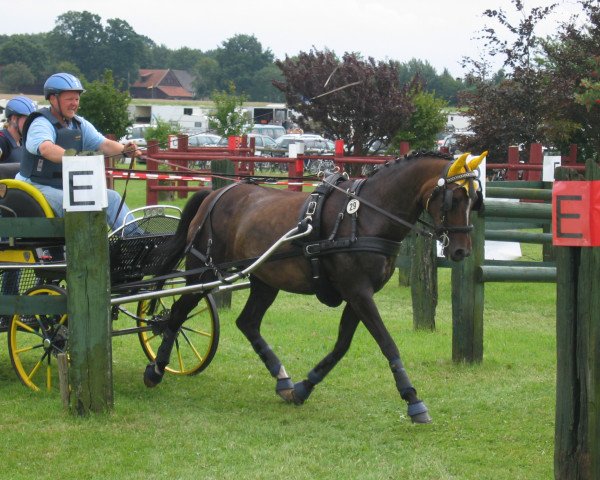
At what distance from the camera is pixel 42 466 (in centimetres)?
620

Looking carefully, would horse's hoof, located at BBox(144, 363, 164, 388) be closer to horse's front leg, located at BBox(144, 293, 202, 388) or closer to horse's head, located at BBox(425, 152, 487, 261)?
horse's front leg, located at BBox(144, 293, 202, 388)

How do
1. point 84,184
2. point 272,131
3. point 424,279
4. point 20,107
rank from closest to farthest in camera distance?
1. point 84,184
2. point 20,107
3. point 424,279
4. point 272,131

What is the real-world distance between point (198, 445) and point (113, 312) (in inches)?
89.8

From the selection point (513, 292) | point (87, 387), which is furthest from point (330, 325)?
point (87, 387)

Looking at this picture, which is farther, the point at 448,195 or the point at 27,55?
the point at 27,55

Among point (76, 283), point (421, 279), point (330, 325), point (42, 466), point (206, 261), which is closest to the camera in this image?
point (42, 466)

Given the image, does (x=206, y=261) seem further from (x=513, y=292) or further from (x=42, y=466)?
(x=513, y=292)

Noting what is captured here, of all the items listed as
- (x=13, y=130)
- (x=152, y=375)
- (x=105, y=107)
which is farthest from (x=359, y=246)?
(x=105, y=107)

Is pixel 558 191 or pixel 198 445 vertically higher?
pixel 558 191

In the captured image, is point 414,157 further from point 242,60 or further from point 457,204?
point 242,60

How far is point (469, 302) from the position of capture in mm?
8992

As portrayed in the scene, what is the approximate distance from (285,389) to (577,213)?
3781 millimetres

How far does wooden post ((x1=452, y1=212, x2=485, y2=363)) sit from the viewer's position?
8.94m

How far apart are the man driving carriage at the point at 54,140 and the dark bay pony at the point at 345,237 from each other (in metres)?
0.96
